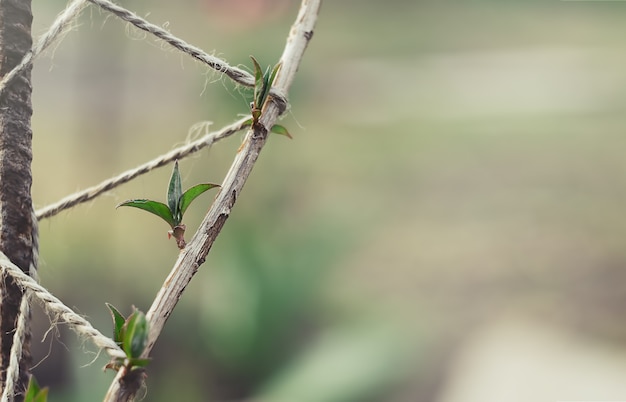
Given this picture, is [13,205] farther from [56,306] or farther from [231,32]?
[231,32]

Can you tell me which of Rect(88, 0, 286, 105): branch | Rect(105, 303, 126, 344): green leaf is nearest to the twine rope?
Rect(88, 0, 286, 105): branch

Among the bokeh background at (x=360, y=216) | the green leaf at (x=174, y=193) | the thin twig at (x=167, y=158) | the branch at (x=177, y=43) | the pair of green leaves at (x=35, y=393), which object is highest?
the bokeh background at (x=360, y=216)

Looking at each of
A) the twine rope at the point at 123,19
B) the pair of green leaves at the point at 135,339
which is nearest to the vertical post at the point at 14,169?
the twine rope at the point at 123,19

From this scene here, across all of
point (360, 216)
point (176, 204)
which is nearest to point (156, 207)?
point (176, 204)

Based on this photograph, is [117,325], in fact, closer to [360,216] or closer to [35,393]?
[35,393]

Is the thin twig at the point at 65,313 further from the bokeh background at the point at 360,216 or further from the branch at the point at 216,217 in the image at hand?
the bokeh background at the point at 360,216

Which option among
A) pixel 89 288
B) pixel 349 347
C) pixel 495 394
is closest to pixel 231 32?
pixel 89 288

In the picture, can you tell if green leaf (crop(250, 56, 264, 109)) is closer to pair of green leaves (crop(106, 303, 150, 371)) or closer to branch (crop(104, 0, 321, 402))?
branch (crop(104, 0, 321, 402))
